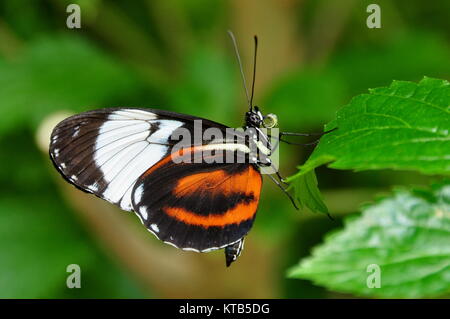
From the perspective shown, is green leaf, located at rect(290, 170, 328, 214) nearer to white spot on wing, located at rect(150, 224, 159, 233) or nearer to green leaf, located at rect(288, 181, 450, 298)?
green leaf, located at rect(288, 181, 450, 298)

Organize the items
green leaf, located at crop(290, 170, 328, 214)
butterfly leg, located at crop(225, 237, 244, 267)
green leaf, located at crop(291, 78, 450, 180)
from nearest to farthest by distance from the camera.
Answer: green leaf, located at crop(291, 78, 450, 180) → green leaf, located at crop(290, 170, 328, 214) → butterfly leg, located at crop(225, 237, 244, 267)

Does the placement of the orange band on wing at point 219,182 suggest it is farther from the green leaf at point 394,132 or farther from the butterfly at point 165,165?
the green leaf at point 394,132

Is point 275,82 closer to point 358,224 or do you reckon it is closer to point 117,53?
point 117,53

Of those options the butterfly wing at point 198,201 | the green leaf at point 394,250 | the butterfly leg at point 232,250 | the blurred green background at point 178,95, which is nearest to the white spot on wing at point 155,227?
the butterfly wing at point 198,201

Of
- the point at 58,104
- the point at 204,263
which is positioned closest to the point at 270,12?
the point at 58,104

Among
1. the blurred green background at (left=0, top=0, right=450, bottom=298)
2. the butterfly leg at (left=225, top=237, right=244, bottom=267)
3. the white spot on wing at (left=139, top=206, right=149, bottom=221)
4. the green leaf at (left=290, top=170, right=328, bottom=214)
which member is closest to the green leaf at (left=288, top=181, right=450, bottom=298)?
the green leaf at (left=290, top=170, right=328, bottom=214)

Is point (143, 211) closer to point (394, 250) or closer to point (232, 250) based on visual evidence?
point (232, 250)
